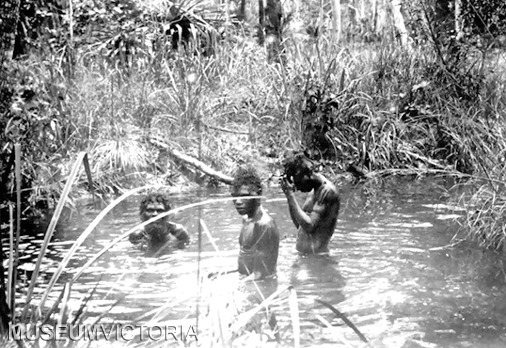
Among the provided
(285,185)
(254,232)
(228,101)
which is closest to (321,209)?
(285,185)

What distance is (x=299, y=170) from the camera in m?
6.37

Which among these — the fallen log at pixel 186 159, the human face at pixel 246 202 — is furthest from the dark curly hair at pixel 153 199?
the fallen log at pixel 186 159

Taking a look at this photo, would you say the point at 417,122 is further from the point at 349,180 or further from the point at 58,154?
the point at 58,154

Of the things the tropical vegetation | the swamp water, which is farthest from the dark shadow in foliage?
the swamp water

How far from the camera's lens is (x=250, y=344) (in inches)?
150

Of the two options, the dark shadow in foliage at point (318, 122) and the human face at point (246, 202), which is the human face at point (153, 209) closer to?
the human face at point (246, 202)

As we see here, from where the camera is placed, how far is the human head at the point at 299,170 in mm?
6270

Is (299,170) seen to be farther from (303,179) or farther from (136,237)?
(136,237)

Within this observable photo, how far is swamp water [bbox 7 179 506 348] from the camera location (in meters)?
4.84

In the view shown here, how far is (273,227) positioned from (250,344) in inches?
79.8

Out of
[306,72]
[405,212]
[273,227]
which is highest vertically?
[306,72]

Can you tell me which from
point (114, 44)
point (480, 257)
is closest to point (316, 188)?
point (480, 257)

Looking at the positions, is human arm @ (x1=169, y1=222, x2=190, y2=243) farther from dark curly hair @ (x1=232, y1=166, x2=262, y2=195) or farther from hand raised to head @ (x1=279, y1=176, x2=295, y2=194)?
dark curly hair @ (x1=232, y1=166, x2=262, y2=195)

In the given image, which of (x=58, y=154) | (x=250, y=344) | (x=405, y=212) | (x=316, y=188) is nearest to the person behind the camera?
(x=250, y=344)
